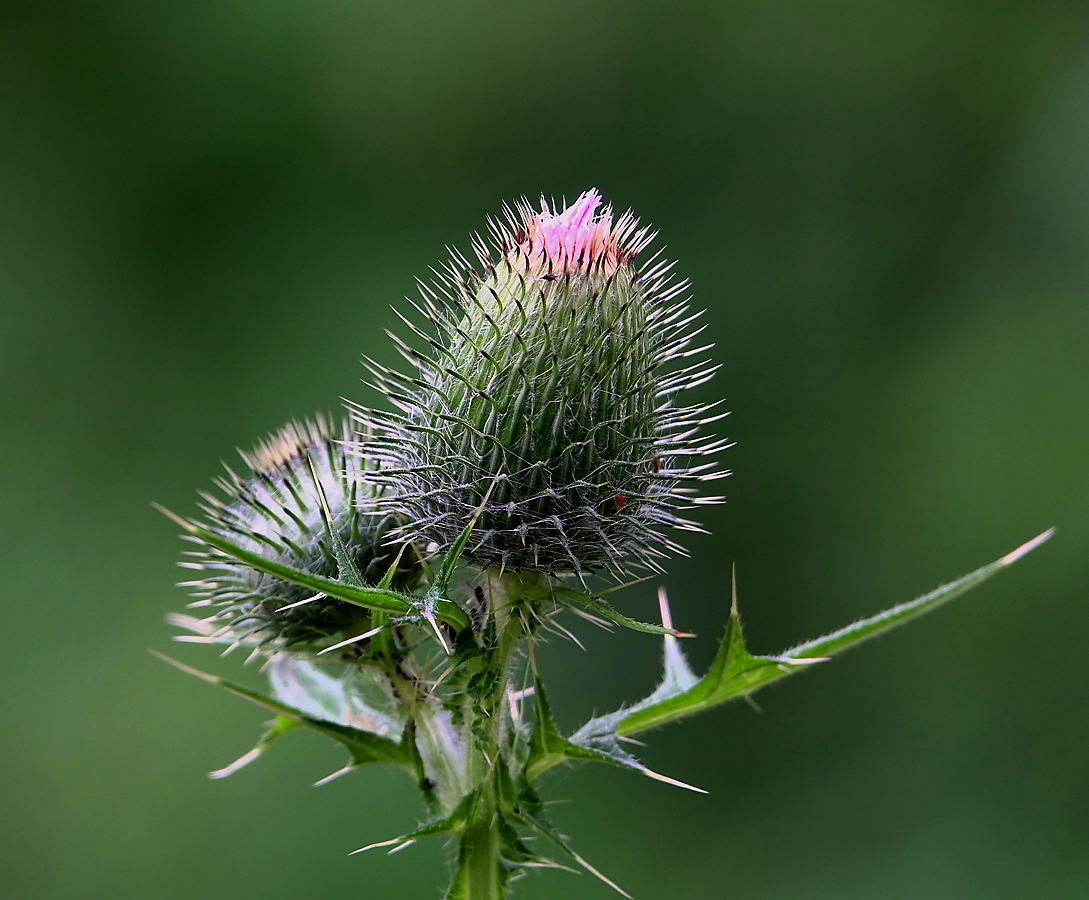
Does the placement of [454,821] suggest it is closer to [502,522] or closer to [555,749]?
[555,749]

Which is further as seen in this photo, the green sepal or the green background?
the green background

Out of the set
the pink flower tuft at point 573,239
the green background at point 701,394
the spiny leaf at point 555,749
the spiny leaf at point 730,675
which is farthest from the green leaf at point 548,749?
the green background at point 701,394

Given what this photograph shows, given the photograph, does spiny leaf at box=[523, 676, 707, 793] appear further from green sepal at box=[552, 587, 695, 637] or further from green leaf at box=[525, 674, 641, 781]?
green sepal at box=[552, 587, 695, 637]

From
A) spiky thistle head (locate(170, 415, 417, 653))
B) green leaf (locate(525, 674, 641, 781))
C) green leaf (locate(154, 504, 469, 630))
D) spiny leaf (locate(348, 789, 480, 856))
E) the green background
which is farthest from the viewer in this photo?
the green background

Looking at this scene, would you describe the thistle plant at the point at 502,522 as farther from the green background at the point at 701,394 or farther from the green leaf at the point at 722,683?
the green background at the point at 701,394

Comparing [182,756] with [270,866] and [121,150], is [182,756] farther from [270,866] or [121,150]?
[121,150]

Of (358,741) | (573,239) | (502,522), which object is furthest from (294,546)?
(573,239)

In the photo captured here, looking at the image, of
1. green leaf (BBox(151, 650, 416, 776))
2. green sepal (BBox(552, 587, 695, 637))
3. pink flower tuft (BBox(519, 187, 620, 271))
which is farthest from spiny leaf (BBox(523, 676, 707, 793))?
pink flower tuft (BBox(519, 187, 620, 271))
